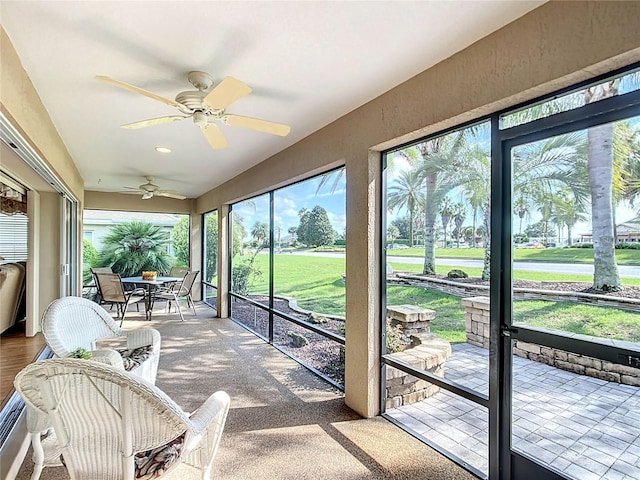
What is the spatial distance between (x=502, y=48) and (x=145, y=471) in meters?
2.58

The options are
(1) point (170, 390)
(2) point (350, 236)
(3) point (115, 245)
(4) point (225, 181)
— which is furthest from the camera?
(3) point (115, 245)

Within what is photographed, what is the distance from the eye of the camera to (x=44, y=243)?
507 centimetres

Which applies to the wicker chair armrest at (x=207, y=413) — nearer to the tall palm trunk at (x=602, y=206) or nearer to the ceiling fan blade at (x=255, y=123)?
the ceiling fan blade at (x=255, y=123)

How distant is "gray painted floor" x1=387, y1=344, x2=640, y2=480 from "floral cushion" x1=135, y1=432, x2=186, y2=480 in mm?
1698

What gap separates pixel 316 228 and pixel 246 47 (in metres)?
2.39

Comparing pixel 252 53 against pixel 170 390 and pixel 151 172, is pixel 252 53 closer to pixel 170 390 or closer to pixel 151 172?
pixel 170 390

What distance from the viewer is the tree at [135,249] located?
9000mm

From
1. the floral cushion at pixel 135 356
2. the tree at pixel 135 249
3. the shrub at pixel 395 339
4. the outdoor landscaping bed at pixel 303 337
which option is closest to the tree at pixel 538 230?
the shrub at pixel 395 339

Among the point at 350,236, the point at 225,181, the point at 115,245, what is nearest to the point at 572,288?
the point at 350,236

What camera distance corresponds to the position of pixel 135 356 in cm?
276

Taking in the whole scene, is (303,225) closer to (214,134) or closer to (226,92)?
(214,134)

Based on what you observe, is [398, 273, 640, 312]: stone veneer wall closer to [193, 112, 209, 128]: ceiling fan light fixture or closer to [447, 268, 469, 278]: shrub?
[447, 268, 469, 278]: shrub

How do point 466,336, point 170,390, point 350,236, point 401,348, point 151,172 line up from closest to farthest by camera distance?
point 466,336 < point 401,348 < point 350,236 < point 170,390 < point 151,172

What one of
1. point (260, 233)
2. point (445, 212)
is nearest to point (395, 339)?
point (445, 212)
